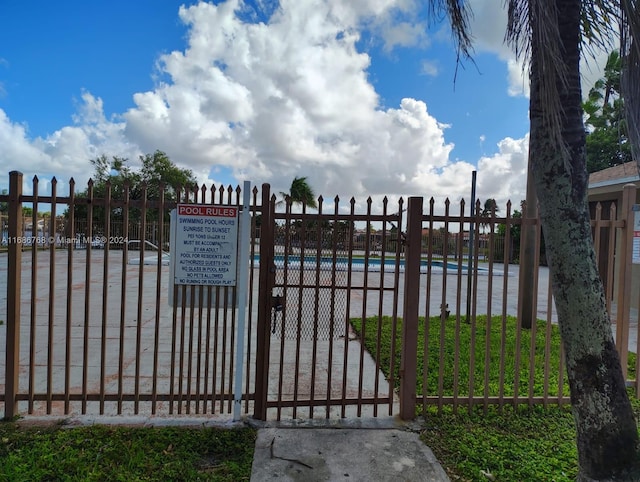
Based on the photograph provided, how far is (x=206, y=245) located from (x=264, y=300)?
704 millimetres

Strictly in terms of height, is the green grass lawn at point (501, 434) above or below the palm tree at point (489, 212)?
below

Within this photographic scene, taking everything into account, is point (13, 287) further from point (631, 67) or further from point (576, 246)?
point (631, 67)

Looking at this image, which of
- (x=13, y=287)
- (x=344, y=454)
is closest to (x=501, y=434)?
(x=344, y=454)

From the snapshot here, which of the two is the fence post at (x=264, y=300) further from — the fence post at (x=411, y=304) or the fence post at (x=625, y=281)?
the fence post at (x=625, y=281)

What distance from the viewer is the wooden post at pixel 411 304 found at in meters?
3.67

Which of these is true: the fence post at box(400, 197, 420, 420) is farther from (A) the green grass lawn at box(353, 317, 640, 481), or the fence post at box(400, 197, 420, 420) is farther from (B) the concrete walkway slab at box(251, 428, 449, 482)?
(B) the concrete walkway slab at box(251, 428, 449, 482)

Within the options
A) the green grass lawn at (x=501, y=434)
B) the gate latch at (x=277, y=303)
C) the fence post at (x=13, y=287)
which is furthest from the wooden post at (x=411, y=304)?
the fence post at (x=13, y=287)

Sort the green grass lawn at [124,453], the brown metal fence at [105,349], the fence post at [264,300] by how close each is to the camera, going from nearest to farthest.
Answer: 1. the green grass lawn at [124,453]
2. the brown metal fence at [105,349]
3. the fence post at [264,300]

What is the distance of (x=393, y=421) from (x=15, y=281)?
3555 millimetres

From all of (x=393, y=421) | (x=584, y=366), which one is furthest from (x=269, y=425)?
(x=584, y=366)

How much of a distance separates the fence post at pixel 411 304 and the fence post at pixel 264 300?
124 centimetres

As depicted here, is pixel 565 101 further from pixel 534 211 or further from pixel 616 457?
pixel 534 211

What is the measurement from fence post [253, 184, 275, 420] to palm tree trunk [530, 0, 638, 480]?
2.12 meters

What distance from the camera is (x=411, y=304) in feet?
12.1
